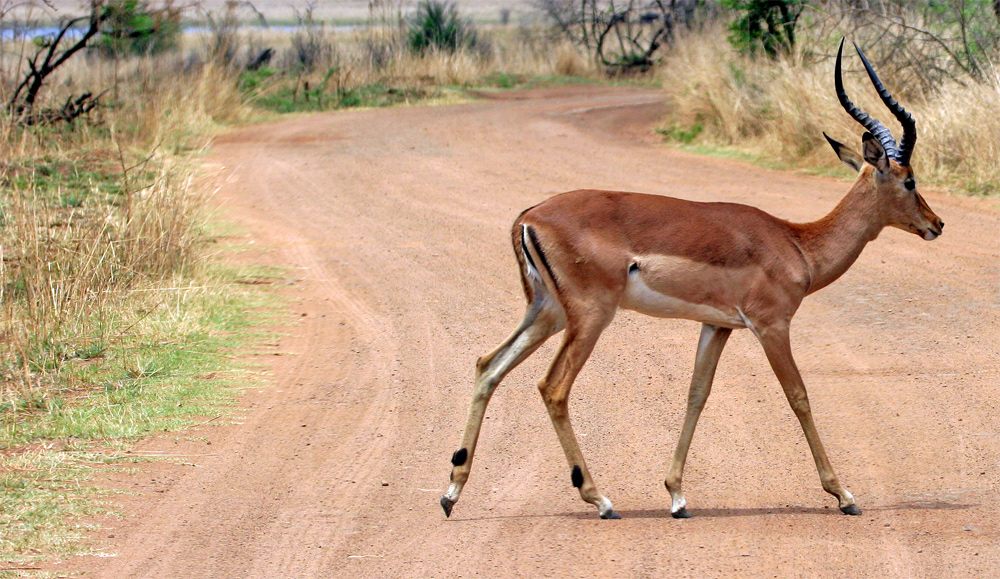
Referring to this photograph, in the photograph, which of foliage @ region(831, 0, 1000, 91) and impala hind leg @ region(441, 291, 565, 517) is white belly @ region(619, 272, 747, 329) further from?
foliage @ region(831, 0, 1000, 91)

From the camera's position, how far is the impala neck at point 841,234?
527cm

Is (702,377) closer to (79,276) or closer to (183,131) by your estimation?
(79,276)

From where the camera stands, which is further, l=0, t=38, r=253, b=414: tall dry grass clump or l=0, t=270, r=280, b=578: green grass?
l=0, t=38, r=253, b=414: tall dry grass clump

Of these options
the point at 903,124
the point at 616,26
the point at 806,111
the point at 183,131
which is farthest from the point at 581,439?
the point at 616,26

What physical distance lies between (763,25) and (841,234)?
14809 millimetres

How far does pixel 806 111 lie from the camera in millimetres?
15242

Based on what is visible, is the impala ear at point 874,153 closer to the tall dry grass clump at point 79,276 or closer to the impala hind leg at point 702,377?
the impala hind leg at point 702,377

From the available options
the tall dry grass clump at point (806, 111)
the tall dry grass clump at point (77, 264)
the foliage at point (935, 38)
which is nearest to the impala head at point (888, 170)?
the tall dry grass clump at point (77, 264)

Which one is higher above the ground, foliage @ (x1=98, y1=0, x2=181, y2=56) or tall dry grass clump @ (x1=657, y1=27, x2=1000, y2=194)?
foliage @ (x1=98, y1=0, x2=181, y2=56)

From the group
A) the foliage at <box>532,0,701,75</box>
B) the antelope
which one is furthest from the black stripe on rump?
the foliage at <box>532,0,701,75</box>

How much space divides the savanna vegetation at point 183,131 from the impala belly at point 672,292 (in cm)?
264

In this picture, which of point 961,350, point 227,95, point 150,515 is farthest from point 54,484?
point 227,95

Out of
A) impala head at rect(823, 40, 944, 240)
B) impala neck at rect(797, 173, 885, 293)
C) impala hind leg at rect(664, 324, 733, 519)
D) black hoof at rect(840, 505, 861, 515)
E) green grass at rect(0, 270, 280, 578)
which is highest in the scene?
impala head at rect(823, 40, 944, 240)

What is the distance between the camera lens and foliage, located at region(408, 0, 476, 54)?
29844mm
